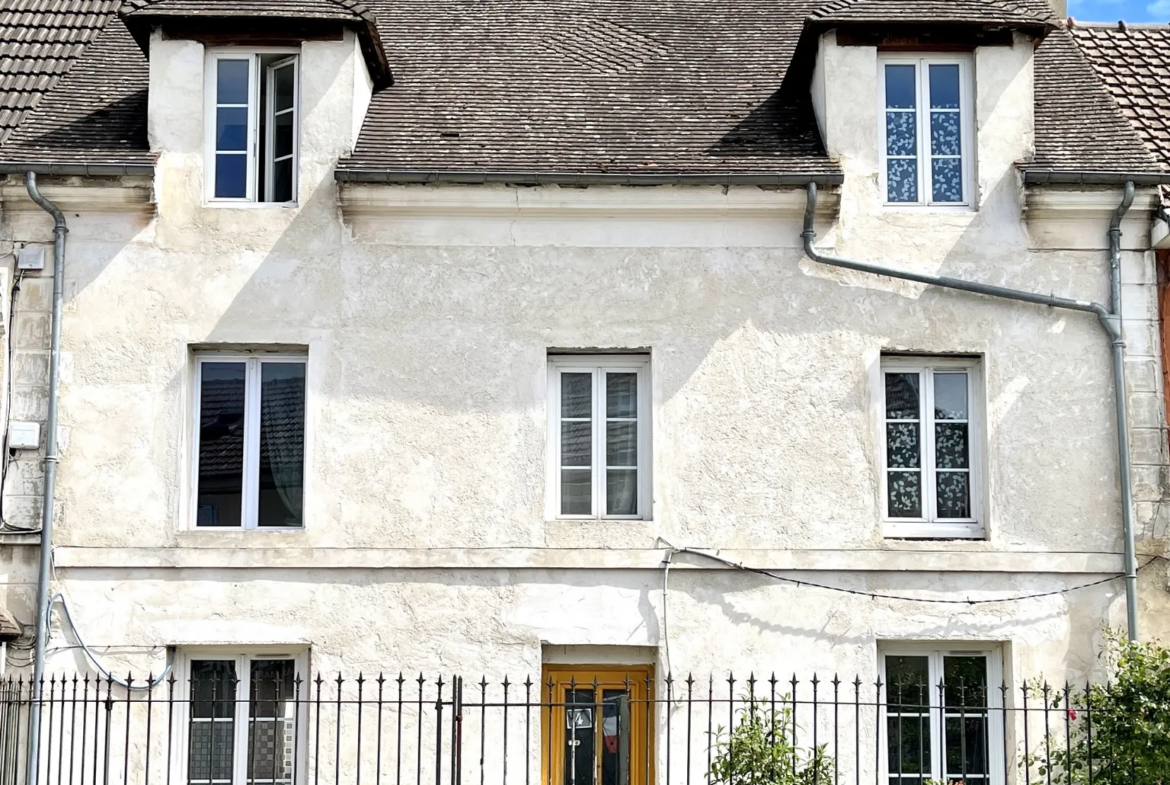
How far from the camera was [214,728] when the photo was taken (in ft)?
41.9

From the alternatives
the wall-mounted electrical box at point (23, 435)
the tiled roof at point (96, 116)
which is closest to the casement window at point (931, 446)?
the tiled roof at point (96, 116)

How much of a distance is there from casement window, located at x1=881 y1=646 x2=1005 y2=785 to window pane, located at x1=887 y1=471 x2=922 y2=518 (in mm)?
1142

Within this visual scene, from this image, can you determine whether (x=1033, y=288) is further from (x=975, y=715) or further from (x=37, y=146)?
(x=37, y=146)

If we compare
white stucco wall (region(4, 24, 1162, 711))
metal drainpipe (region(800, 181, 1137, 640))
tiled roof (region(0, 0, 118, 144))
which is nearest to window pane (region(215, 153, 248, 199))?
white stucco wall (region(4, 24, 1162, 711))

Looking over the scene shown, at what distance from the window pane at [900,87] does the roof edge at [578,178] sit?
1096mm

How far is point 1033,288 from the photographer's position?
13.4 m

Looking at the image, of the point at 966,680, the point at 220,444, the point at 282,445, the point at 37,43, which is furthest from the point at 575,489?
the point at 37,43

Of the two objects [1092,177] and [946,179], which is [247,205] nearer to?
[946,179]

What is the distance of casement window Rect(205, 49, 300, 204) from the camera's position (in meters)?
13.7

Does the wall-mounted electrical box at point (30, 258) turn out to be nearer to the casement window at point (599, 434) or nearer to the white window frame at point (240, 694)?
the white window frame at point (240, 694)

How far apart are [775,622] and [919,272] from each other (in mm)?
3243

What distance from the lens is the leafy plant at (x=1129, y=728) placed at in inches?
420

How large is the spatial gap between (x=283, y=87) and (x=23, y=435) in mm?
3763

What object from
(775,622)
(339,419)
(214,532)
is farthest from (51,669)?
(775,622)
